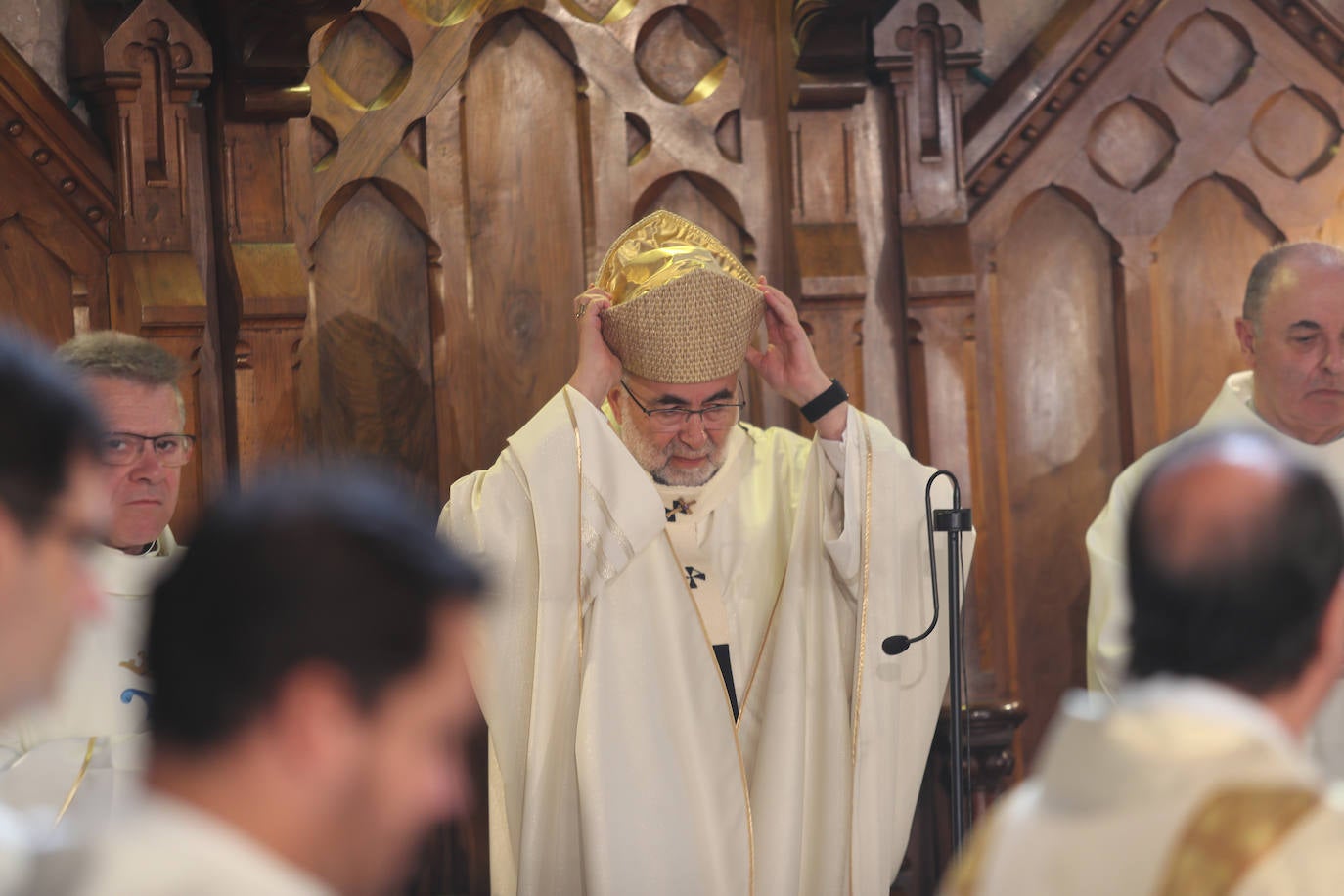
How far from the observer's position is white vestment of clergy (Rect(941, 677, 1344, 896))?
5.65 feet

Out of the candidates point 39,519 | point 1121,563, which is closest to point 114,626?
point 39,519

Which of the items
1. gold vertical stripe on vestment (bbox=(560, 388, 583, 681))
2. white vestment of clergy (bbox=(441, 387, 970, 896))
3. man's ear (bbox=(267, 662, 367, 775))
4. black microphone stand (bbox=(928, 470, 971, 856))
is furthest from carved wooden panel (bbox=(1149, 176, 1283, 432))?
man's ear (bbox=(267, 662, 367, 775))

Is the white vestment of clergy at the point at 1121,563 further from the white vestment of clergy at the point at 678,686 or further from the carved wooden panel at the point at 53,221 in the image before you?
A: the carved wooden panel at the point at 53,221

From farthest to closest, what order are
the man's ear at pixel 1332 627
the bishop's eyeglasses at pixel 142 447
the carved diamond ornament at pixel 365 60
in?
the carved diamond ornament at pixel 365 60 < the bishop's eyeglasses at pixel 142 447 < the man's ear at pixel 1332 627

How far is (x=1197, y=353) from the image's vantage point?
18.6ft

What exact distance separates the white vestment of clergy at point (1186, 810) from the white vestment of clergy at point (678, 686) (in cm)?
269

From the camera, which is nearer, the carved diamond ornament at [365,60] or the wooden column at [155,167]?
the wooden column at [155,167]

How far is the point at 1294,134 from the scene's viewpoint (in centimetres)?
564

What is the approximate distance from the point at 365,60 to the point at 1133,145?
101 inches

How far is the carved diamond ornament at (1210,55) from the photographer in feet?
18.3

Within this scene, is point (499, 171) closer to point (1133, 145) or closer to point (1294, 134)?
point (1133, 145)

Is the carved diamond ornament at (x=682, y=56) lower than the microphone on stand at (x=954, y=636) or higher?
higher

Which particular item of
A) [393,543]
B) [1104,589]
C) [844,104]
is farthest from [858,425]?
[393,543]

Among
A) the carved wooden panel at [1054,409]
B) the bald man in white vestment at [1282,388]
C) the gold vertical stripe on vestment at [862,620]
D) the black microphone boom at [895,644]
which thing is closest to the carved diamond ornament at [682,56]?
the carved wooden panel at [1054,409]
